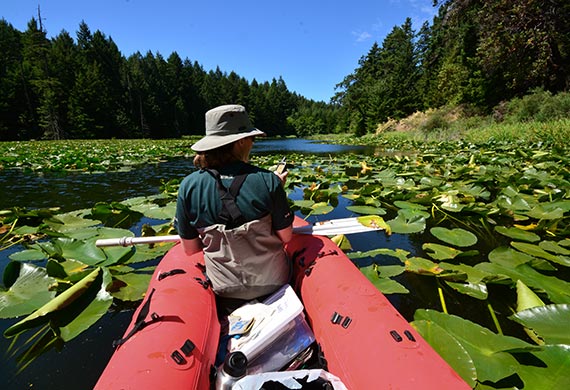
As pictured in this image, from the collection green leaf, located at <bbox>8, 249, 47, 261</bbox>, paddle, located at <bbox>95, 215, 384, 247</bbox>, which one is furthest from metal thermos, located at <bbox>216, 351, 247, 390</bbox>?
green leaf, located at <bbox>8, 249, 47, 261</bbox>

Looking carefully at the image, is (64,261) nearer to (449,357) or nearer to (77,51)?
(449,357)

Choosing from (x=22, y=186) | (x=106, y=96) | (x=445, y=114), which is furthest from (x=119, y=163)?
(x=106, y=96)

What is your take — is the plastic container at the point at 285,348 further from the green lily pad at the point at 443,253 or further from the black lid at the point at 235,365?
the green lily pad at the point at 443,253

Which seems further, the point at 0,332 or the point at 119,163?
the point at 119,163

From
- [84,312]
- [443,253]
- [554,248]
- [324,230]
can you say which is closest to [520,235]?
[554,248]

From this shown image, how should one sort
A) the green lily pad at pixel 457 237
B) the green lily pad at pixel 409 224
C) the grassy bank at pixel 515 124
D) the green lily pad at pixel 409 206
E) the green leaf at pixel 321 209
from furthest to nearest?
the grassy bank at pixel 515 124 → the green leaf at pixel 321 209 → the green lily pad at pixel 409 206 → the green lily pad at pixel 409 224 → the green lily pad at pixel 457 237

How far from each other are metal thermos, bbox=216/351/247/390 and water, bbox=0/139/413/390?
2.44ft

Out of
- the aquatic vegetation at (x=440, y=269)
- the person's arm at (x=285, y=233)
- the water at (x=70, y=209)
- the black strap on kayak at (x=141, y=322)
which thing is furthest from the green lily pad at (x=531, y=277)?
the black strap on kayak at (x=141, y=322)

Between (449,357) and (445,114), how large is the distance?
21.6 metres

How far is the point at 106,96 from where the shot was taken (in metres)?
28.7

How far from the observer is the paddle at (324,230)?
2053 mm

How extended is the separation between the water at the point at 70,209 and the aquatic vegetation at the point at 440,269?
0.11 meters

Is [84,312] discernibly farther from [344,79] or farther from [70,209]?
[344,79]

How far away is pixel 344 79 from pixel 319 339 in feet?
161
